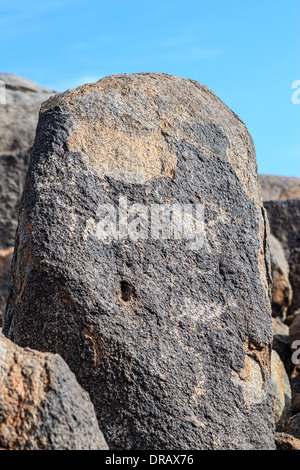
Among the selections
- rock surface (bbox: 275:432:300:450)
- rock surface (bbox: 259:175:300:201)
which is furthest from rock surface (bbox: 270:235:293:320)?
rock surface (bbox: 275:432:300:450)

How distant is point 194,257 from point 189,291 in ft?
0.55

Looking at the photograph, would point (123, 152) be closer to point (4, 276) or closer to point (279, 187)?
point (4, 276)

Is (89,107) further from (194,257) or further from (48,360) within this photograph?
(48,360)

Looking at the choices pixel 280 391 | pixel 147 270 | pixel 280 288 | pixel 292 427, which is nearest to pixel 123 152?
pixel 147 270

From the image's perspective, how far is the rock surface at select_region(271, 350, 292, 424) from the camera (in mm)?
4832

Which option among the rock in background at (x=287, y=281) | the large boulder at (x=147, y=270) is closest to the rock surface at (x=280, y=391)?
the rock in background at (x=287, y=281)

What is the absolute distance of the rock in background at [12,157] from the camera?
8188mm

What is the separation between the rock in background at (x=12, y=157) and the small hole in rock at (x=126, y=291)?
14.8 ft

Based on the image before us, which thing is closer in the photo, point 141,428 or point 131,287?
point 141,428

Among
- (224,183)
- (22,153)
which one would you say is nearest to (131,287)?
(224,183)

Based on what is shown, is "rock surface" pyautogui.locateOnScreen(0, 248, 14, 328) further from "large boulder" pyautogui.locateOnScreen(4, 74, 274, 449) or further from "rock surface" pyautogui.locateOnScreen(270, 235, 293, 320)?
"large boulder" pyautogui.locateOnScreen(4, 74, 274, 449)

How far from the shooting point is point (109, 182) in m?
3.00

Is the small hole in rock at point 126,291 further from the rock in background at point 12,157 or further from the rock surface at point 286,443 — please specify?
the rock in background at point 12,157

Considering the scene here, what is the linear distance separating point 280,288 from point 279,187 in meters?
3.81
